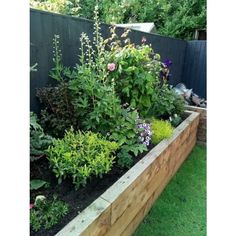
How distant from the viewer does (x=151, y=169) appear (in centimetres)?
209

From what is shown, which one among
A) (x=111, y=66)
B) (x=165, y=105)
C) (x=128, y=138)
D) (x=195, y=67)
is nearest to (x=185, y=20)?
(x=195, y=67)

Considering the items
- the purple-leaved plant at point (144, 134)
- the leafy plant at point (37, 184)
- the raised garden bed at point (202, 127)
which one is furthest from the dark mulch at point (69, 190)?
the raised garden bed at point (202, 127)

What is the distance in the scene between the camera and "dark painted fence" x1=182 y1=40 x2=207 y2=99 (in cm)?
598

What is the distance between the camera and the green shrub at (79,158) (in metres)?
1.72

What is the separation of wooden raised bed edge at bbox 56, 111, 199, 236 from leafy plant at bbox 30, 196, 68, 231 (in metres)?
0.14

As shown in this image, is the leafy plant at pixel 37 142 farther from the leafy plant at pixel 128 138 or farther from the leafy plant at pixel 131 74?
the leafy plant at pixel 131 74

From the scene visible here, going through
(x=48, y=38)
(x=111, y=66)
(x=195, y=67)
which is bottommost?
(x=195, y=67)

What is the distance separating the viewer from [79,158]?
5.80 ft

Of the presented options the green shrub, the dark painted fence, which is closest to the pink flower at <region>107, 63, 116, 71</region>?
the green shrub

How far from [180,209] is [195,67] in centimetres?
443

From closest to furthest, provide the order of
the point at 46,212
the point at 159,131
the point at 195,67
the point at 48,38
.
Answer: the point at 46,212 → the point at 48,38 → the point at 159,131 → the point at 195,67

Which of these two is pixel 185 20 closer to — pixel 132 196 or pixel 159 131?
pixel 159 131
